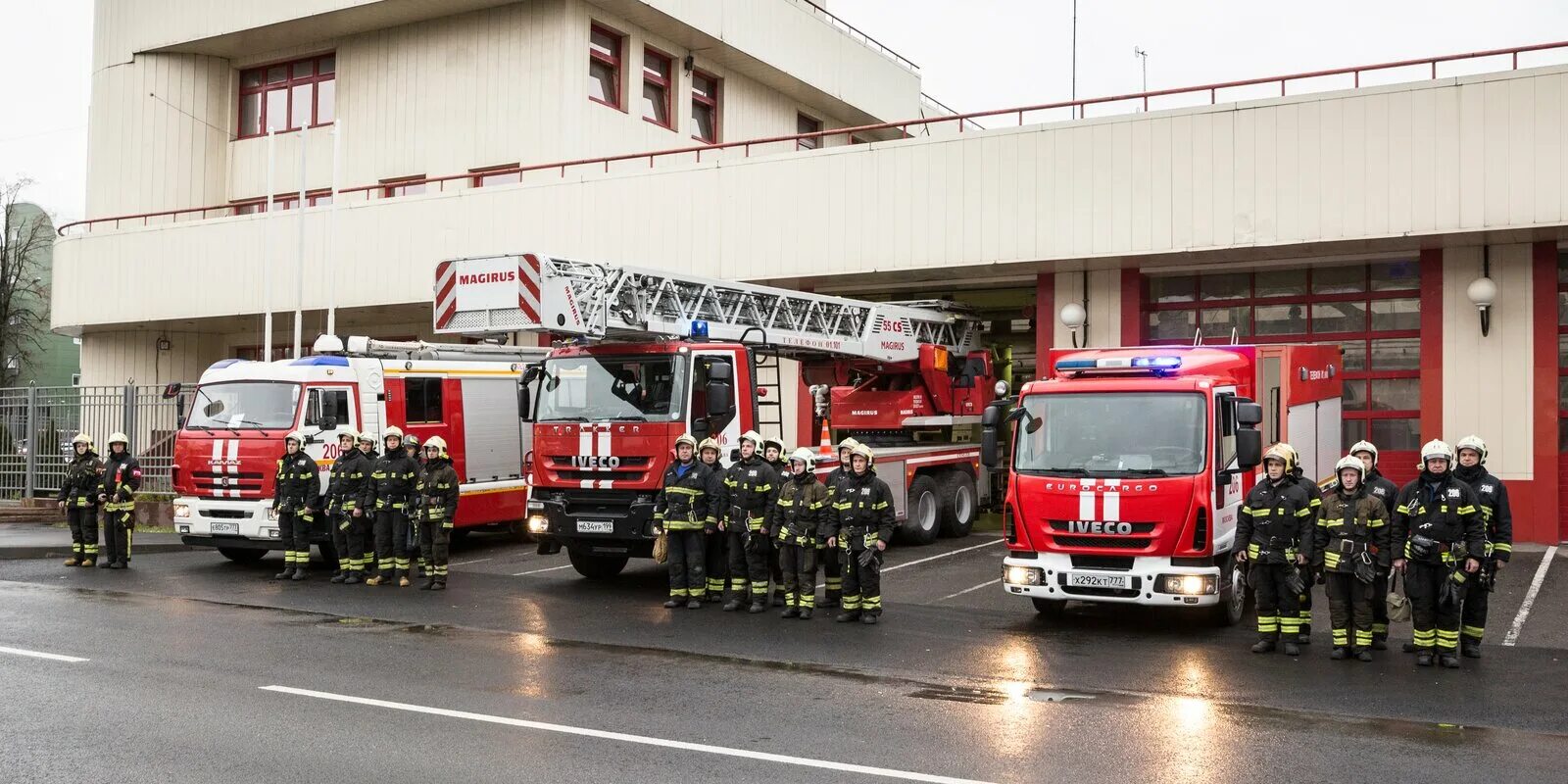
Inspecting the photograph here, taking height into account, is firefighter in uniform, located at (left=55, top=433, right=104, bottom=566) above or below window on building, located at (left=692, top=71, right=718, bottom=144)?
below

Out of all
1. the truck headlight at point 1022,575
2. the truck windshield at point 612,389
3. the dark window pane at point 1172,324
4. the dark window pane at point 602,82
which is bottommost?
the truck headlight at point 1022,575

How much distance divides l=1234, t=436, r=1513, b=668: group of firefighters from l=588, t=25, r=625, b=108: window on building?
20.3m

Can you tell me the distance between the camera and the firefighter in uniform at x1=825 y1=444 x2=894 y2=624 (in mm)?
12188

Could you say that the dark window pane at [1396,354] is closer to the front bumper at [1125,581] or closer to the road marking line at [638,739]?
the front bumper at [1125,581]

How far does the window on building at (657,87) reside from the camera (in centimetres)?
2966

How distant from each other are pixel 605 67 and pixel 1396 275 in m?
16.7

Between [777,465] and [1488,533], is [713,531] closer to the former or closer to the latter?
[777,465]

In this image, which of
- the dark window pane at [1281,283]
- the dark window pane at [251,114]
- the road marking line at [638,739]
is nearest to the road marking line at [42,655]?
the road marking line at [638,739]

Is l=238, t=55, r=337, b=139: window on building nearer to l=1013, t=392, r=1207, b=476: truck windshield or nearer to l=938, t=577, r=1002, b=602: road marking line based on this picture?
l=938, t=577, r=1002, b=602: road marking line

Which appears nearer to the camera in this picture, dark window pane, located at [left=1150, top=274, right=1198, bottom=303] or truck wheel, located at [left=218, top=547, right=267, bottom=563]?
truck wheel, located at [left=218, top=547, right=267, bottom=563]

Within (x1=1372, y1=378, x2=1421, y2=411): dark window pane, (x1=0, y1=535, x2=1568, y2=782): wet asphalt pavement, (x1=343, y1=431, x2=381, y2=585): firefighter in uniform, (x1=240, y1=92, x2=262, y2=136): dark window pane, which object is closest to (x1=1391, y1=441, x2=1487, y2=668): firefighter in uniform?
(x1=0, y1=535, x2=1568, y2=782): wet asphalt pavement

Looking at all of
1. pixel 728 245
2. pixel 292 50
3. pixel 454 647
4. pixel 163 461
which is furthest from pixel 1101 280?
pixel 292 50

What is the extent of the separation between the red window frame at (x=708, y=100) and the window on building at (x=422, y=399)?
14397 millimetres

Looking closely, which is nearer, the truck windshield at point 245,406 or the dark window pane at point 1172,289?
the truck windshield at point 245,406
